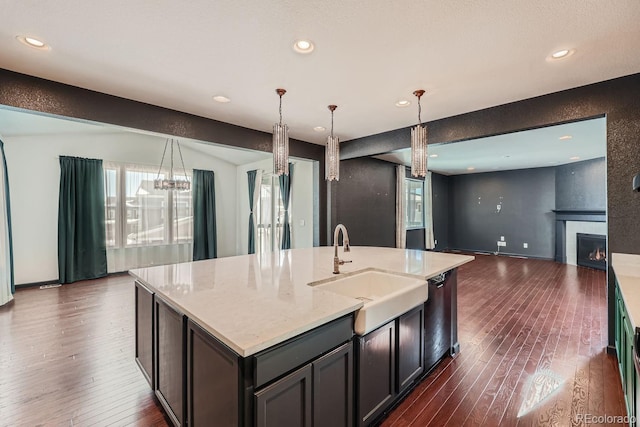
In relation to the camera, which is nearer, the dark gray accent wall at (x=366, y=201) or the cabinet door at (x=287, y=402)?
the cabinet door at (x=287, y=402)

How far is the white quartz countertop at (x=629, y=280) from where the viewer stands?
1.49 metres

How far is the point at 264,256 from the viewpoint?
2.94 meters

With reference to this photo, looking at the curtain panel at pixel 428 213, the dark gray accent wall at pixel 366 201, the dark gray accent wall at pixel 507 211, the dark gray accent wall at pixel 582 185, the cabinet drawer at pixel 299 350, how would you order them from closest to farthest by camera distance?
the cabinet drawer at pixel 299 350 → the dark gray accent wall at pixel 366 201 → the dark gray accent wall at pixel 582 185 → the dark gray accent wall at pixel 507 211 → the curtain panel at pixel 428 213

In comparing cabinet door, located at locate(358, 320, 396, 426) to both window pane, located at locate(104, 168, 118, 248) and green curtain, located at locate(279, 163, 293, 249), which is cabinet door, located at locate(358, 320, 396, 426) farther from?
window pane, located at locate(104, 168, 118, 248)

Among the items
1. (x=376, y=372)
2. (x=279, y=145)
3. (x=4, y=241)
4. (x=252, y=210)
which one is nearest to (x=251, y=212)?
(x=252, y=210)

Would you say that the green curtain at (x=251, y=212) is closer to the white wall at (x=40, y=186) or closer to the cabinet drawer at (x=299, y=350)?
Answer: the white wall at (x=40, y=186)

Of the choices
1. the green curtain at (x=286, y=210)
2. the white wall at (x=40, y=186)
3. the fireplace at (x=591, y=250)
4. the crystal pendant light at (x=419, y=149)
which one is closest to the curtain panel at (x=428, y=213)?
the fireplace at (x=591, y=250)

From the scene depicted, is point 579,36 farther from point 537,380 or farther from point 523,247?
point 523,247

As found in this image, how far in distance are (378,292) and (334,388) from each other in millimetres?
1062

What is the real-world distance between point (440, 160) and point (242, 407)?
657 cm

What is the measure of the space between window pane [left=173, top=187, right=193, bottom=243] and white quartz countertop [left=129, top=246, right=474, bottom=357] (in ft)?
15.1

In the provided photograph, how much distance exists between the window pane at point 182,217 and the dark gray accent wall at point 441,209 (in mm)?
6800

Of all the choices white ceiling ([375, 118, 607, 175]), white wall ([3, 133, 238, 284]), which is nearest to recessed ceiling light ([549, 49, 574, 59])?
white ceiling ([375, 118, 607, 175])

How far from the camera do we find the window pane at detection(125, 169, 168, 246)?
5953mm
